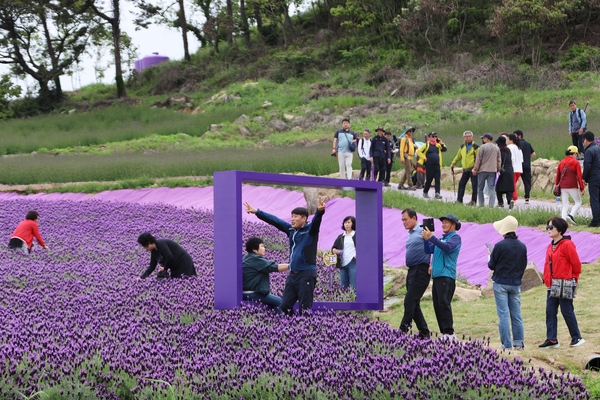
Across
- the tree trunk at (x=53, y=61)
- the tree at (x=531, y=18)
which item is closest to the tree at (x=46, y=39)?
the tree trunk at (x=53, y=61)

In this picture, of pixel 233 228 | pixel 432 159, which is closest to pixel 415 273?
pixel 233 228

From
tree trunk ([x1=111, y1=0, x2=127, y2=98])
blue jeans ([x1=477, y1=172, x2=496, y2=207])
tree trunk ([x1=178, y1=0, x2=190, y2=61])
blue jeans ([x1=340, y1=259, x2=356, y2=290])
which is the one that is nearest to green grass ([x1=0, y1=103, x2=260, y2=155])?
tree trunk ([x1=111, y1=0, x2=127, y2=98])

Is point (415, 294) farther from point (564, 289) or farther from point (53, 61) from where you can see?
point (53, 61)

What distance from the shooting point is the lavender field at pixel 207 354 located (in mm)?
6914

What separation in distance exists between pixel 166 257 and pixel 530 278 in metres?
5.30

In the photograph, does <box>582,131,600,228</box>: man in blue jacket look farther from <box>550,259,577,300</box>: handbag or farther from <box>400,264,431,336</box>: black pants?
<box>400,264,431,336</box>: black pants

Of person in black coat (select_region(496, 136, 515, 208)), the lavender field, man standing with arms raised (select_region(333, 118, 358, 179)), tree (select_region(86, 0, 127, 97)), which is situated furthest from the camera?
tree (select_region(86, 0, 127, 97))

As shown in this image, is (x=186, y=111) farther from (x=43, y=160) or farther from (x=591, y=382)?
(x=591, y=382)

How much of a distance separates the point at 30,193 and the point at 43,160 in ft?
16.8

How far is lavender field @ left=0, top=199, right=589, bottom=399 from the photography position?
272 inches

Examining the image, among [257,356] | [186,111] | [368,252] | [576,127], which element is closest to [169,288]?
[368,252]

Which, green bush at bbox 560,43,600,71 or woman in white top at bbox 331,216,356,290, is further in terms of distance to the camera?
green bush at bbox 560,43,600,71

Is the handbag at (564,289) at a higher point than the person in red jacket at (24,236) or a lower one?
higher

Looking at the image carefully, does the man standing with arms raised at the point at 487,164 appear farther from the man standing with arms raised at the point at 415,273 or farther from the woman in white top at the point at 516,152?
the man standing with arms raised at the point at 415,273
